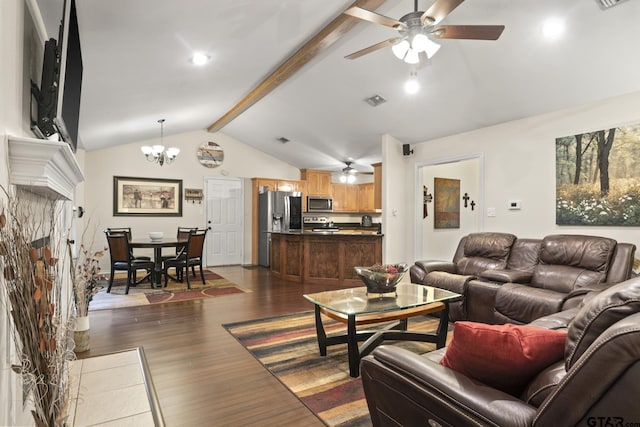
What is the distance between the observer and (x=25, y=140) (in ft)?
4.33

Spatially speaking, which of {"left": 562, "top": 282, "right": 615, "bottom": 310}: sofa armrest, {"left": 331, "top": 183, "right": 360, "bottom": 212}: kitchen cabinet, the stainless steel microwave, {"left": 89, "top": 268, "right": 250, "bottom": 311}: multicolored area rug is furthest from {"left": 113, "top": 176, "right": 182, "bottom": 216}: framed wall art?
{"left": 562, "top": 282, "right": 615, "bottom": 310}: sofa armrest

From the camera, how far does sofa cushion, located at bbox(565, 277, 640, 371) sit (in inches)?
38.3

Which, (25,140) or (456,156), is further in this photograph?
(456,156)

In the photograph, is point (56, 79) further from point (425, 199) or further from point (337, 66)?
point (425, 199)

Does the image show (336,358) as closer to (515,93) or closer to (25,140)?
(25,140)

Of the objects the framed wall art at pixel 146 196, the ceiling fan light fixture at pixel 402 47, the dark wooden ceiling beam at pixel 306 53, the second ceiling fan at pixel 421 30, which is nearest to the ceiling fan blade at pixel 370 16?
the second ceiling fan at pixel 421 30

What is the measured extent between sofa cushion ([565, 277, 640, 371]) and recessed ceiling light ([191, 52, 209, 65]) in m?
3.75

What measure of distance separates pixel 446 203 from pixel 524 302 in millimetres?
3574

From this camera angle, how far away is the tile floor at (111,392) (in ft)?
6.59

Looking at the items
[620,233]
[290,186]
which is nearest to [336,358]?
[620,233]

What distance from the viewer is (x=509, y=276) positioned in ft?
11.7

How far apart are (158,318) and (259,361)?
5.69 feet

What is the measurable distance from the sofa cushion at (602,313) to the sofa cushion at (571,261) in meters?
2.75

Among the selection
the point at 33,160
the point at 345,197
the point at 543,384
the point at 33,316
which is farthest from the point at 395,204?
the point at 33,316
